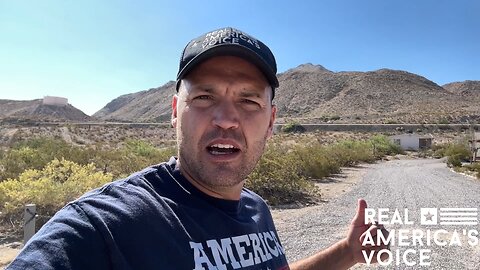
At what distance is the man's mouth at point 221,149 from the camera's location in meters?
1.70

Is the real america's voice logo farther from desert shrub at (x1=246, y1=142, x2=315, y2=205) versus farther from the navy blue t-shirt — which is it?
the navy blue t-shirt

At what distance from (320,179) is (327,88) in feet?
319

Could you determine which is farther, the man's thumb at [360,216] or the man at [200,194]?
the man's thumb at [360,216]

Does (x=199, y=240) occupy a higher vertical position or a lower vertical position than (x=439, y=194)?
higher

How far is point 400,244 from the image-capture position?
321 inches

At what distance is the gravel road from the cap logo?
594cm

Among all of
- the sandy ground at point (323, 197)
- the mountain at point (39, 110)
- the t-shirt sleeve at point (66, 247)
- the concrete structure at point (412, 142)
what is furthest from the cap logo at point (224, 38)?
the mountain at point (39, 110)

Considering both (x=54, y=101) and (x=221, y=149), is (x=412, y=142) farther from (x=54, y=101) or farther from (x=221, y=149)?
(x=54, y=101)

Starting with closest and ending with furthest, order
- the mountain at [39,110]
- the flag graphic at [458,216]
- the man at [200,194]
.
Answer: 1. the man at [200,194]
2. the flag graphic at [458,216]
3. the mountain at [39,110]

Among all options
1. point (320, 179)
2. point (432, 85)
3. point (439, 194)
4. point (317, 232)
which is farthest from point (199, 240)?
point (432, 85)

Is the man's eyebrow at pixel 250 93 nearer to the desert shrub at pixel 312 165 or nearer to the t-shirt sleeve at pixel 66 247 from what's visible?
the t-shirt sleeve at pixel 66 247

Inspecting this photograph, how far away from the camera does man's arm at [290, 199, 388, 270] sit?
2.48 meters

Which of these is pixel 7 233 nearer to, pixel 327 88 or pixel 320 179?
pixel 320 179

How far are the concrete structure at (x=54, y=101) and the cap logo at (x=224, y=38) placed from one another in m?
125
